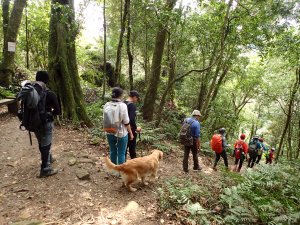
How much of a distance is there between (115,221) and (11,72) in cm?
1002

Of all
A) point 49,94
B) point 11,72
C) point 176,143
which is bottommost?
point 176,143

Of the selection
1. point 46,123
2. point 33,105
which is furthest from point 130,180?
point 33,105

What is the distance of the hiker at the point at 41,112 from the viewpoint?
482 cm

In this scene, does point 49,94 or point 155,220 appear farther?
point 49,94

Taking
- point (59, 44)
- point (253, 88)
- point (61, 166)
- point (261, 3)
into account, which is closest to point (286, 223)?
point (61, 166)

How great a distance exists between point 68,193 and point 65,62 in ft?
17.0

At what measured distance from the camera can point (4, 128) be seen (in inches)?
335

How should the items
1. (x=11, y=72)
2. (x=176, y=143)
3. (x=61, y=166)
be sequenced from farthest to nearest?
1. (x=176, y=143)
2. (x=11, y=72)
3. (x=61, y=166)

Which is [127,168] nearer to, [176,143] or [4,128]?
[4,128]

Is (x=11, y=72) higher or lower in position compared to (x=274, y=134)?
higher

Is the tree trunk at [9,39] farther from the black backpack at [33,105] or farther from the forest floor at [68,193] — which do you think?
the black backpack at [33,105]

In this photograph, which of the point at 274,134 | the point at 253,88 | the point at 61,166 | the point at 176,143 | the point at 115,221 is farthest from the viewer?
the point at 274,134

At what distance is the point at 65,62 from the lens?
8727 mm

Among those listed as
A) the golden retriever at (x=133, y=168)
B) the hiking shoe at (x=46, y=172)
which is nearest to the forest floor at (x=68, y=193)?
the hiking shoe at (x=46, y=172)
